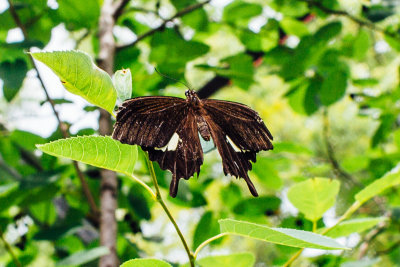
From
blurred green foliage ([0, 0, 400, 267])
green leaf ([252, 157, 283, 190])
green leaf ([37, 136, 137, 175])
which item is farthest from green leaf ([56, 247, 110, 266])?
green leaf ([252, 157, 283, 190])

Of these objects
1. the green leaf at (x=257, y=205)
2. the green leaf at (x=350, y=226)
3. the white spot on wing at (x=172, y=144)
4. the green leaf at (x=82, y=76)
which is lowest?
the green leaf at (x=350, y=226)

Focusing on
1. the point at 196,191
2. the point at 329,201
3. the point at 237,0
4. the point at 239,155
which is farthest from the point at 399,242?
the point at 239,155

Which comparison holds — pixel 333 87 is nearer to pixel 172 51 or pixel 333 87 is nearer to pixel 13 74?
pixel 172 51

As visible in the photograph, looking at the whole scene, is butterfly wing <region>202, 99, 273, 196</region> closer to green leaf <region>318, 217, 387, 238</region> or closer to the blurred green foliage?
green leaf <region>318, 217, 387, 238</region>

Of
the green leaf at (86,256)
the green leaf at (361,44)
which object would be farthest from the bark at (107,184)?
the green leaf at (361,44)

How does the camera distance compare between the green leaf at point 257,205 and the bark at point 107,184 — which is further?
the green leaf at point 257,205

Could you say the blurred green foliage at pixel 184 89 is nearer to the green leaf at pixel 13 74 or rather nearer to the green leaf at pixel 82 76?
the green leaf at pixel 13 74
